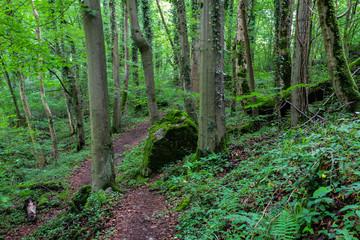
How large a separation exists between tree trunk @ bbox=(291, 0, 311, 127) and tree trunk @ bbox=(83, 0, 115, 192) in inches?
197

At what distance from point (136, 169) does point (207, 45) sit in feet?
16.7

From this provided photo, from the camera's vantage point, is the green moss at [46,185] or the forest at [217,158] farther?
the green moss at [46,185]

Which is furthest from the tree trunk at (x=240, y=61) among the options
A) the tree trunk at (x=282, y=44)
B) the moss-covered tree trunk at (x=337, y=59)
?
the moss-covered tree trunk at (x=337, y=59)

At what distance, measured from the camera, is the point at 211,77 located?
5168 millimetres

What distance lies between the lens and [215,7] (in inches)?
198

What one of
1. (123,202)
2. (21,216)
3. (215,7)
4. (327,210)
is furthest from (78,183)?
(327,210)

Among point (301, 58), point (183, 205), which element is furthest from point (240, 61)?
point (183, 205)

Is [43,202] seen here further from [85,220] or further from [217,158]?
[217,158]

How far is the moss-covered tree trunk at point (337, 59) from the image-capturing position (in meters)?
3.81

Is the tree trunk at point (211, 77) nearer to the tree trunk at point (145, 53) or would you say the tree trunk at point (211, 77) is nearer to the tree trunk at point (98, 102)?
the tree trunk at point (98, 102)

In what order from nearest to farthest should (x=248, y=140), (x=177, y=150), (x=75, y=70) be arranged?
(x=248, y=140), (x=177, y=150), (x=75, y=70)

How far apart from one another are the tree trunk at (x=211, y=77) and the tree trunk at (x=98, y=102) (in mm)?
2758

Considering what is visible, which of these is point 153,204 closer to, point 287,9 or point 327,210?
point 327,210

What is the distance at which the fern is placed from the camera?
71.0 inches
